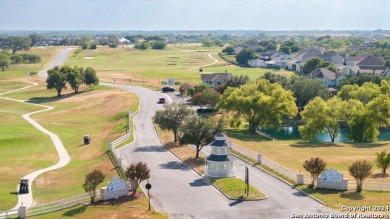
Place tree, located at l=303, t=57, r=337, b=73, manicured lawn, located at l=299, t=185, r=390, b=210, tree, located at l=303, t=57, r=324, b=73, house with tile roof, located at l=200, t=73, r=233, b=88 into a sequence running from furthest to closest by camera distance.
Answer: tree, located at l=303, t=57, r=324, b=73
tree, located at l=303, t=57, r=337, b=73
house with tile roof, located at l=200, t=73, r=233, b=88
manicured lawn, located at l=299, t=185, r=390, b=210

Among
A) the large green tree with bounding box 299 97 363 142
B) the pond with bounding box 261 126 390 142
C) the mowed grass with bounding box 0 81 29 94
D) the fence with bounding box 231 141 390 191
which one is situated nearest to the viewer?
the fence with bounding box 231 141 390 191

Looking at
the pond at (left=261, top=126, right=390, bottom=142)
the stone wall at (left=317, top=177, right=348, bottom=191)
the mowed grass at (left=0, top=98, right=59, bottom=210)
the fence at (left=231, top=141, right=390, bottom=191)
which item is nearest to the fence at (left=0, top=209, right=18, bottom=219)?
the mowed grass at (left=0, top=98, right=59, bottom=210)

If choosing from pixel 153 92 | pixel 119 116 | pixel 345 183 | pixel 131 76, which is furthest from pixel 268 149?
pixel 131 76

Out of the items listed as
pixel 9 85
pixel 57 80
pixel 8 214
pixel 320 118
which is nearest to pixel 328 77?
pixel 320 118

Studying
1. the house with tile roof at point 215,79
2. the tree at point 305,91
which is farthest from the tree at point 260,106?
the house with tile roof at point 215,79

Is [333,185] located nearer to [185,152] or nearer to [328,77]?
[185,152]

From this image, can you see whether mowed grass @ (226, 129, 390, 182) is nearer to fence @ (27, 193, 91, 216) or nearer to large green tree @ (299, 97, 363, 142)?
large green tree @ (299, 97, 363, 142)

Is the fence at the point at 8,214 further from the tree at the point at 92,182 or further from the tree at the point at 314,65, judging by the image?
the tree at the point at 314,65

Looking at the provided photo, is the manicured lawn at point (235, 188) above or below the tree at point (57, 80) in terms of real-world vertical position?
below
